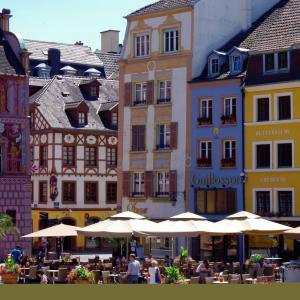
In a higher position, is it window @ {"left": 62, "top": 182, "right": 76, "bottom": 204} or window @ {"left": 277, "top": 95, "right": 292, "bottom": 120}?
window @ {"left": 277, "top": 95, "right": 292, "bottom": 120}

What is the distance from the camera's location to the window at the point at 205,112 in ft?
167

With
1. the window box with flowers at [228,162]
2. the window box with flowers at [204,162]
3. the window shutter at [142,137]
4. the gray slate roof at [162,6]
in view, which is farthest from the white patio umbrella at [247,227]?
the gray slate roof at [162,6]

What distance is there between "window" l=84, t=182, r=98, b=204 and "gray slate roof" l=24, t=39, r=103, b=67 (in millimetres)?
17395

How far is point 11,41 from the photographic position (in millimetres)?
54156

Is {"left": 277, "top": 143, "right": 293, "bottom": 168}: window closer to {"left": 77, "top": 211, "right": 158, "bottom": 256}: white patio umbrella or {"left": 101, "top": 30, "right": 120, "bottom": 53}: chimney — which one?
{"left": 77, "top": 211, "right": 158, "bottom": 256}: white patio umbrella

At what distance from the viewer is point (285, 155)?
47.7 meters

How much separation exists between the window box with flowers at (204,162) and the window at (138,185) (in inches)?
170

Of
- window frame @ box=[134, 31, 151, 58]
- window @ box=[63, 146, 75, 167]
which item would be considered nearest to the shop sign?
window frame @ box=[134, 31, 151, 58]

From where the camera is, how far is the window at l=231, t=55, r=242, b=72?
5038cm

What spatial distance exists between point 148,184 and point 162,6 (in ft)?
35.8

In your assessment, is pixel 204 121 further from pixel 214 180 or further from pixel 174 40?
pixel 174 40

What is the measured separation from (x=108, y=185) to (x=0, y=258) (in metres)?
18.3

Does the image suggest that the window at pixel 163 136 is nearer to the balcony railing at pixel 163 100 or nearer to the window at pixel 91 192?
the balcony railing at pixel 163 100

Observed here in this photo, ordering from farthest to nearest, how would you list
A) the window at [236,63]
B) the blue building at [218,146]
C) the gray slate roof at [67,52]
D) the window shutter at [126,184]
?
the gray slate roof at [67,52], the window shutter at [126,184], the window at [236,63], the blue building at [218,146]
